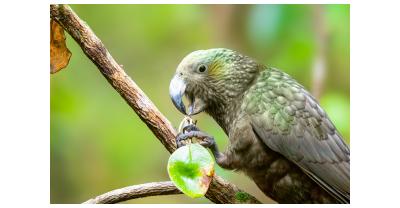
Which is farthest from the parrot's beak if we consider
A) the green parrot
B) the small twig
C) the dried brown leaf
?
the dried brown leaf

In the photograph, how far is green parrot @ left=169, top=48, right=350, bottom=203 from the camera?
2557 millimetres

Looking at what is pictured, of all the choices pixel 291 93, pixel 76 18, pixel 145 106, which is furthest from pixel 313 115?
pixel 76 18

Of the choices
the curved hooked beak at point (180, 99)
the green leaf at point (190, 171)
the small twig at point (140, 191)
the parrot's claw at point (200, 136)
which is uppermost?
the curved hooked beak at point (180, 99)

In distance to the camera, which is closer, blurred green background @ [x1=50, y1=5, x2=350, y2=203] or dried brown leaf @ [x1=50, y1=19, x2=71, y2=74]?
dried brown leaf @ [x1=50, y1=19, x2=71, y2=74]

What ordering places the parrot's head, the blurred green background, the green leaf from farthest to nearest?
the blurred green background → the parrot's head → the green leaf

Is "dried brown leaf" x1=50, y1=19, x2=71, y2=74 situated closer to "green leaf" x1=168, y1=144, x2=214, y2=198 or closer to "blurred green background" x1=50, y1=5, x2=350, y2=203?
"blurred green background" x1=50, y1=5, x2=350, y2=203

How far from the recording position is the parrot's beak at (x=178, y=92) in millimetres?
2562

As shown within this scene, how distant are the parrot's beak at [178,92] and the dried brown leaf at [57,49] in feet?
1.65

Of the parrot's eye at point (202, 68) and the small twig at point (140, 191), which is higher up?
the parrot's eye at point (202, 68)

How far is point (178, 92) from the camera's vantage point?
2607mm

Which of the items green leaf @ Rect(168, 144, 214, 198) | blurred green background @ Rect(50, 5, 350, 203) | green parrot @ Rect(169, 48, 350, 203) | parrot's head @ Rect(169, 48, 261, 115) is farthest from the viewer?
blurred green background @ Rect(50, 5, 350, 203)

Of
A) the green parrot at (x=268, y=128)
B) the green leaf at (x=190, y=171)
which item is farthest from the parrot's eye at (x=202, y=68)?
the green leaf at (x=190, y=171)

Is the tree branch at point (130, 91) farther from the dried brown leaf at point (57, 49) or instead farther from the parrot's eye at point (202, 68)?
the parrot's eye at point (202, 68)

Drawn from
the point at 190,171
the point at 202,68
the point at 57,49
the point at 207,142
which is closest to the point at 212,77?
the point at 202,68
